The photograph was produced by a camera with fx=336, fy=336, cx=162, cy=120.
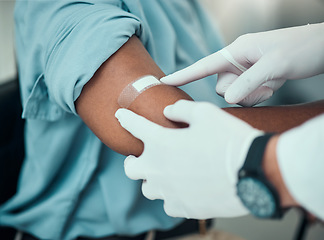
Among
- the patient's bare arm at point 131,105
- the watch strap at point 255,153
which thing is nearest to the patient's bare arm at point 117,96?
the patient's bare arm at point 131,105

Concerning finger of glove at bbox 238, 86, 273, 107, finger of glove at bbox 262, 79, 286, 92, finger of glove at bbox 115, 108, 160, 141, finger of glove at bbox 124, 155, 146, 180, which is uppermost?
finger of glove at bbox 262, 79, 286, 92

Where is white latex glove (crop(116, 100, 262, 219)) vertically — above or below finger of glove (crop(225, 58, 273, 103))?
below

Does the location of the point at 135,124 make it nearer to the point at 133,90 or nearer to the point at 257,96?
the point at 133,90

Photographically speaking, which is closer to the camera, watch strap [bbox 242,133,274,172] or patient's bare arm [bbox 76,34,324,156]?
watch strap [bbox 242,133,274,172]

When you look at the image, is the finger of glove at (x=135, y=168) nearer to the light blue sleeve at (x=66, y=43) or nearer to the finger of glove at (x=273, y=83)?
the light blue sleeve at (x=66, y=43)

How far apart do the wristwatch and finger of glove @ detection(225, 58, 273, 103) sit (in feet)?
0.66

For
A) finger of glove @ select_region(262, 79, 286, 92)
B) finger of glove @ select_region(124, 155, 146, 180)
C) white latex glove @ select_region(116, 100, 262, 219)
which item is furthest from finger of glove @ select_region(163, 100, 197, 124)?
finger of glove @ select_region(262, 79, 286, 92)

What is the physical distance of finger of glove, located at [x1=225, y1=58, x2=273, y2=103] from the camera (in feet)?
2.25

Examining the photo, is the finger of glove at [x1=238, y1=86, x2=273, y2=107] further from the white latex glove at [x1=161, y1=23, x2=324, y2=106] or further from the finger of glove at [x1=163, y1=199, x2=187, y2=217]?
the finger of glove at [x1=163, y1=199, x2=187, y2=217]

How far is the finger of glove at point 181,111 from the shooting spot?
61 centimetres

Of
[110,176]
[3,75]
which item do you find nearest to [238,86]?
[110,176]

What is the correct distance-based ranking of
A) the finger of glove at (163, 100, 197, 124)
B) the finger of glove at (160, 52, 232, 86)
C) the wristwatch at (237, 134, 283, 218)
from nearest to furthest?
the wristwatch at (237, 134, 283, 218) < the finger of glove at (163, 100, 197, 124) < the finger of glove at (160, 52, 232, 86)

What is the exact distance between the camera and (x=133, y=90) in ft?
2.28

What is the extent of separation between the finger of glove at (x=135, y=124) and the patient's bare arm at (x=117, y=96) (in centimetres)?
3
